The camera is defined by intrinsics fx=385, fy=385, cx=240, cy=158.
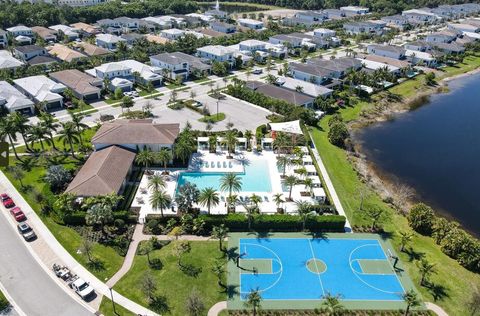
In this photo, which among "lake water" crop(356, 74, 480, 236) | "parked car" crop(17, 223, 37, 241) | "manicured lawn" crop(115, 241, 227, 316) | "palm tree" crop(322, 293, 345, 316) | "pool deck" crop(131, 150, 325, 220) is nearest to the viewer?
"palm tree" crop(322, 293, 345, 316)

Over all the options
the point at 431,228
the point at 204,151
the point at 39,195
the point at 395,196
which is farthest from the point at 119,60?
the point at 431,228

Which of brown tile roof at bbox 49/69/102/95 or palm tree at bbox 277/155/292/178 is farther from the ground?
brown tile roof at bbox 49/69/102/95

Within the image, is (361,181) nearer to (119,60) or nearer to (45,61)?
(119,60)

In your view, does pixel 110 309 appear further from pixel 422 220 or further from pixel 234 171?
pixel 422 220

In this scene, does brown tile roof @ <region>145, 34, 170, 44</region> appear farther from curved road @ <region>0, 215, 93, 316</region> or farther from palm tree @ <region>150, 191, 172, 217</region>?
curved road @ <region>0, 215, 93, 316</region>

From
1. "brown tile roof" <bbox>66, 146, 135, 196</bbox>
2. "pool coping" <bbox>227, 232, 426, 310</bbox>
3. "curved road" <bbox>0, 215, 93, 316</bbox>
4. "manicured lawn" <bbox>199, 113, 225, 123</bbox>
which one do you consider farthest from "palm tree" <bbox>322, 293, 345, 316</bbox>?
"manicured lawn" <bbox>199, 113, 225, 123</bbox>

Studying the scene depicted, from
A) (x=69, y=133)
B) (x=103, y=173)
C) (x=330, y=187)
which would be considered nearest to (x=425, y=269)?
(x=330, y=187)

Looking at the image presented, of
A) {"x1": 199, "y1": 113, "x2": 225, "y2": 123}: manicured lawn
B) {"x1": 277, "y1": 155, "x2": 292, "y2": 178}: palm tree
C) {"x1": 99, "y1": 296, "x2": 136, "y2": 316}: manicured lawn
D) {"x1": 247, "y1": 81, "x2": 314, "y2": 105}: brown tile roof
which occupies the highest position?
{"x1": 247, "y1": 81, "x2": 314, "y2": 105}: brown tile roof
